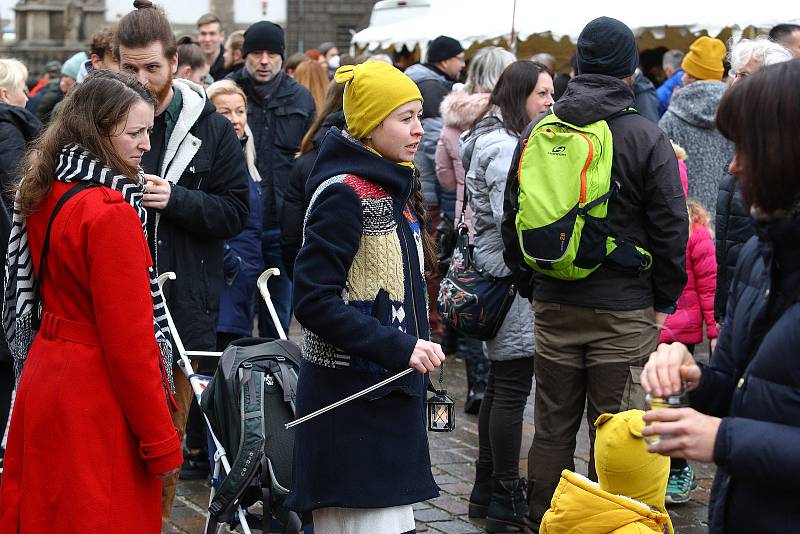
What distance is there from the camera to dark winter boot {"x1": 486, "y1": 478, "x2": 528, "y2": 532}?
5.65 m

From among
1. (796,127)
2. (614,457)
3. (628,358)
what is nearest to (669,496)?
(628,358)

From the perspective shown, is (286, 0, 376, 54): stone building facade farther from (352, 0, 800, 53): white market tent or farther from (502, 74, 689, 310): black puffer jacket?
(502, 74, 689, 310): black puffer jacket

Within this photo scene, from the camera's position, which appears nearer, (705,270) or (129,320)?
(129,320)

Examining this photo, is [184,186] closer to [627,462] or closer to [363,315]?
[363,315]

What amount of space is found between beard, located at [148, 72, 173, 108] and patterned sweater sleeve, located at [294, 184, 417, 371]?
5.78 ft

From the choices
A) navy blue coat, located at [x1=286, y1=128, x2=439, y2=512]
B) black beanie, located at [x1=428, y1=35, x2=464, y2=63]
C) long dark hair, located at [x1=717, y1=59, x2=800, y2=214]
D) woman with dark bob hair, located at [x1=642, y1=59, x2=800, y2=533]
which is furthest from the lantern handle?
black beanie, located at [x1=428, y1=35, x2=464, y2=63]

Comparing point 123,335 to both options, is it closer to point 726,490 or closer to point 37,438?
point 37,438

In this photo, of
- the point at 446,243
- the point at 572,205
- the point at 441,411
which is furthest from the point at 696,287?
the point at 441,411

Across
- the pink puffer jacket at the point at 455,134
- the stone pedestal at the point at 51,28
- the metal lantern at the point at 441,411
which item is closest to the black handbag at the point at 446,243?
the pink puffer jacket at the point at 455,134

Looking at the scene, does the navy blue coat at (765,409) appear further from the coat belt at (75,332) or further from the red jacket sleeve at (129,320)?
the coat belt at (75,332)

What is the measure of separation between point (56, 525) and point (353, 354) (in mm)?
1054

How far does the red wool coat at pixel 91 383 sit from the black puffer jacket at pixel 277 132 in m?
3.97

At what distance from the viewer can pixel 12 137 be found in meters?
5.72

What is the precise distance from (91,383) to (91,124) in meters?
0.82
